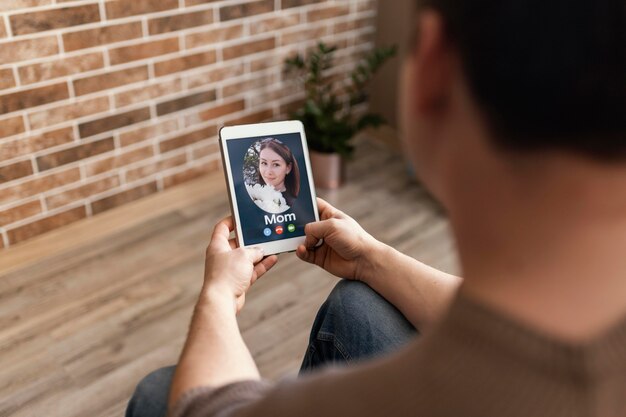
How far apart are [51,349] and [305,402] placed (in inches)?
52.6

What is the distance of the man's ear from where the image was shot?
1.47 ft

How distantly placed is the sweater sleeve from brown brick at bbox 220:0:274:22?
1758mm

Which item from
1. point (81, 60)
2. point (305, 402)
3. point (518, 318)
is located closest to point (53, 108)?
point (81, 60)

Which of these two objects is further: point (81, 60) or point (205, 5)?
point (205, 5)

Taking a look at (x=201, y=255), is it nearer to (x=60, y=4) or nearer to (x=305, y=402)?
(x=60, y=4)

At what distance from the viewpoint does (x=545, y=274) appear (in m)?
0.46

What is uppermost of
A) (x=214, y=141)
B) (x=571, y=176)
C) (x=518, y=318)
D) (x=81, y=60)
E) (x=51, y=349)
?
(x=571, y=176)

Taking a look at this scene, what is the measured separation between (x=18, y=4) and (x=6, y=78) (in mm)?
198

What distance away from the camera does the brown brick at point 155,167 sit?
2.25 metres

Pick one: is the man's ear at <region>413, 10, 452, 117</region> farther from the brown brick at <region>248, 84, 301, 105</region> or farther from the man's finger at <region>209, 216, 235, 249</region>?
the brown brick at <region>248, 84, 301, 105</region>

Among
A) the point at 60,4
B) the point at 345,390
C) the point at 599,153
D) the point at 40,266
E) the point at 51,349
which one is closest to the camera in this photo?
the point at 599,153

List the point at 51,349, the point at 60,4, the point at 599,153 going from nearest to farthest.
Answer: the point at 599,153, the point at 51,349, the point at 60,4

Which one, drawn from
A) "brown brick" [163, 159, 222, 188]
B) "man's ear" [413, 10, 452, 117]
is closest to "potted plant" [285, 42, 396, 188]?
"brown brick" [163, 159, 222, 188]

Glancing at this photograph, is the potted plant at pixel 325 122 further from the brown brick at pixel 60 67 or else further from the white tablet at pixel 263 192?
the white tablet at pixel 263 192
